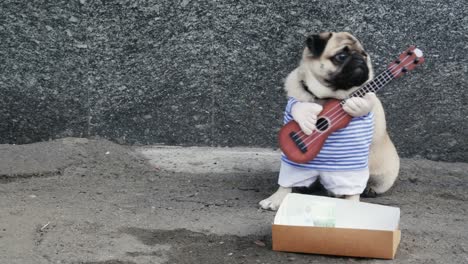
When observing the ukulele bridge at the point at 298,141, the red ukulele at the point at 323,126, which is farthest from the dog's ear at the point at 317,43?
the ukulele bridge at the point at 298,141

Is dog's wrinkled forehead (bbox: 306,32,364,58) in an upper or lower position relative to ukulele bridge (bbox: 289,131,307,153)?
upper

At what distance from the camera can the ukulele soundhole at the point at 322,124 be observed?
12.2 feet

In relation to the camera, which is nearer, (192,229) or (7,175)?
(192,229)

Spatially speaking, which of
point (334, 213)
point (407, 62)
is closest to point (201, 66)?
point (407, 62)

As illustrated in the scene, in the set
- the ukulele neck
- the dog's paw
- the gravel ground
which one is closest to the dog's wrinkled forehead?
the ukulele neck

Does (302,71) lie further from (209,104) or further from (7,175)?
(7,175)

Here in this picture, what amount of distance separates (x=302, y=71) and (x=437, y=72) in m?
1.17

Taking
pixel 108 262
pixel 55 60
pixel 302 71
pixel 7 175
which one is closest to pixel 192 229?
pixel 108 262

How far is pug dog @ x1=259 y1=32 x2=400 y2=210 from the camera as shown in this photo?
12.1 feet

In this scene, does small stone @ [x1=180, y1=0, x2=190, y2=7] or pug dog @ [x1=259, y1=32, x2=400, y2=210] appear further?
small stone @ [x1=180, y1=0, x2=190, y2=7]

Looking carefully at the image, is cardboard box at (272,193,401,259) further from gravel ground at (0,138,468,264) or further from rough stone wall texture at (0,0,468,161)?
rough stone wall texture at (0,0,468,161)

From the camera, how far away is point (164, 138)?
4.80m

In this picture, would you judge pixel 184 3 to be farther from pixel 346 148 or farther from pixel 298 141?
pixel 346 148

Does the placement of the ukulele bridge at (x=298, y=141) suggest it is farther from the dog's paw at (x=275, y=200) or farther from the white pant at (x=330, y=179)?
the dog's paw at (x=275, y=200)
